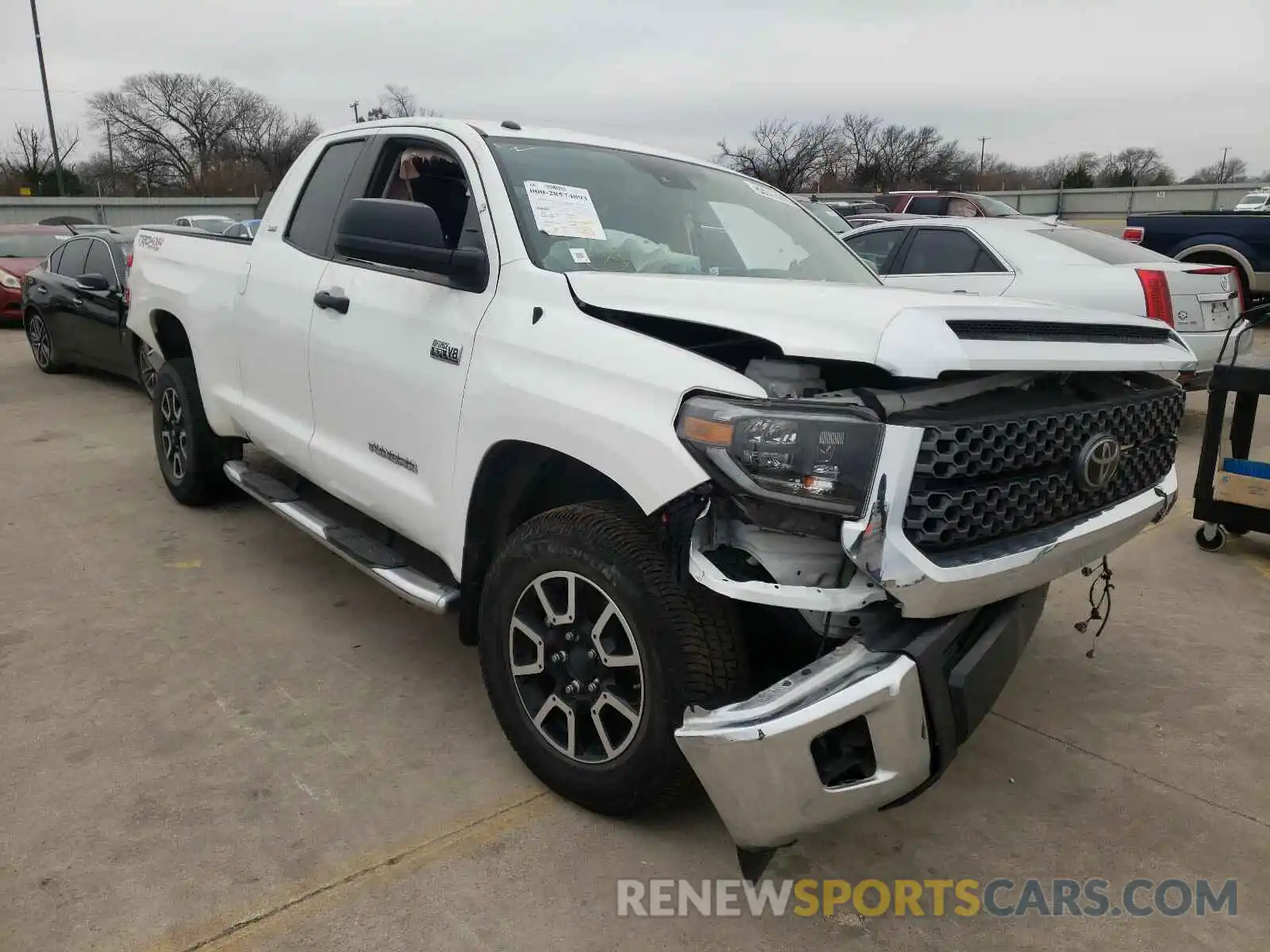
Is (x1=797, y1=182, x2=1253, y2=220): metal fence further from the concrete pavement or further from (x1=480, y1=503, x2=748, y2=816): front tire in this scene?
(x1=480, y1=503, x2=748, y2=816): front tire

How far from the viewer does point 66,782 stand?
296 centimetres

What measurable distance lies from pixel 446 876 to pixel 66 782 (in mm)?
1298

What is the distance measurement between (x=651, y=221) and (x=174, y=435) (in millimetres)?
3481

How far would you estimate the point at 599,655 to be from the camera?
8.64ft

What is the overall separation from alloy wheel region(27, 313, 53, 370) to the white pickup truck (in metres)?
8.19

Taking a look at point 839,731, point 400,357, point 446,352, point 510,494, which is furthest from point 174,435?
point 839,731

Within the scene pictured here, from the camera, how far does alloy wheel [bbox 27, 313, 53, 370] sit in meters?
10.4

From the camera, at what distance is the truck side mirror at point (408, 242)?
2.98 meters

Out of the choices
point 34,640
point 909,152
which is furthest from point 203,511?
point 909,152

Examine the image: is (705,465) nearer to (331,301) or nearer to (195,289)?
(331,301)

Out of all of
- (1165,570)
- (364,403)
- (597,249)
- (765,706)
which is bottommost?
(1165,570)

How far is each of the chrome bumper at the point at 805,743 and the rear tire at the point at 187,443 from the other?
13.0 ft

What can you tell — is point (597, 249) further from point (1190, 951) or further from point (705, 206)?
point (1190, 951)

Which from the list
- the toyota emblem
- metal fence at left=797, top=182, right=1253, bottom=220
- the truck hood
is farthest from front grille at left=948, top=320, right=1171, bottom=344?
metal fence at left=797, top=182, right=1253, bottom=220
